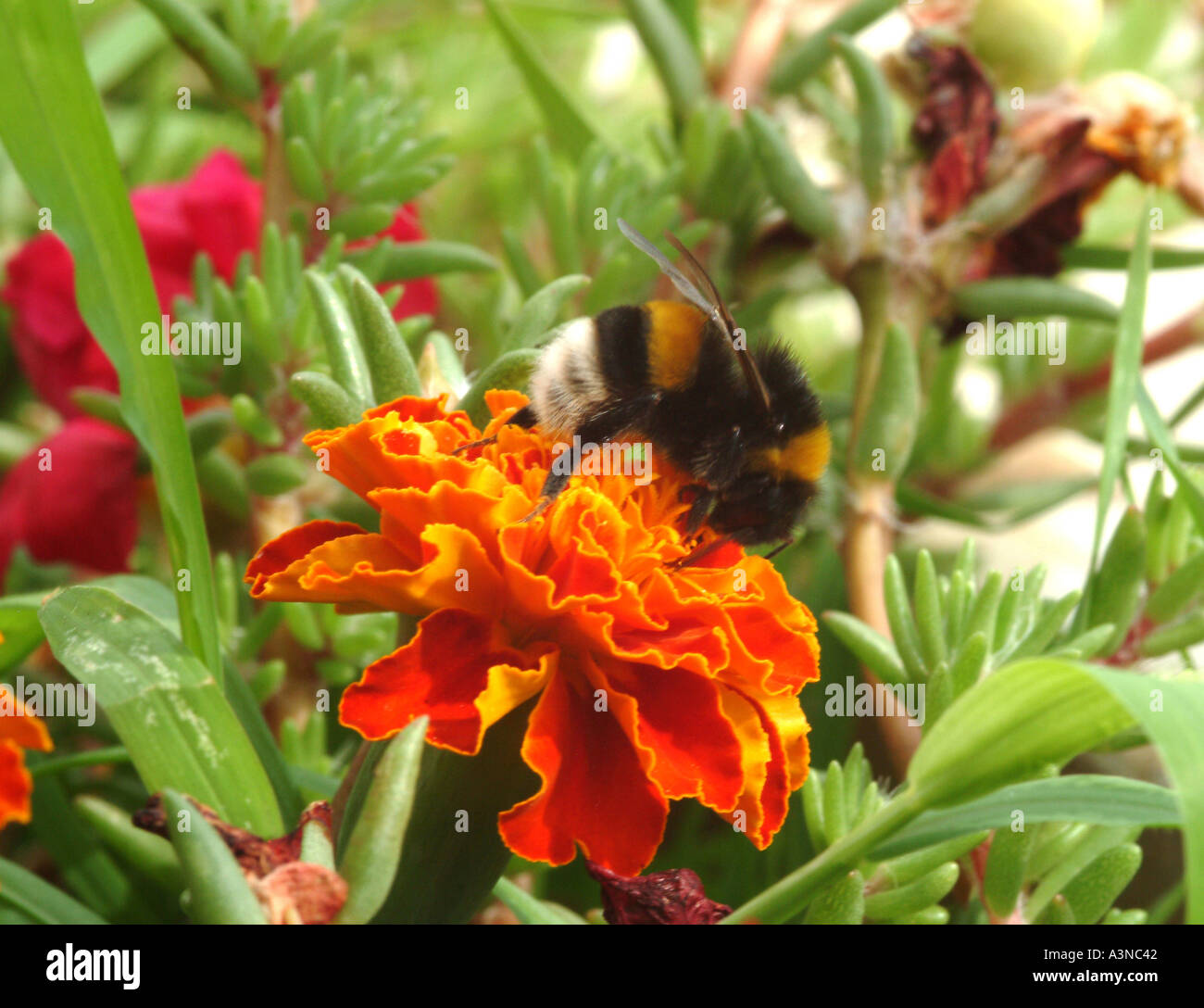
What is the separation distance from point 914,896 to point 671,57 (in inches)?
25.1

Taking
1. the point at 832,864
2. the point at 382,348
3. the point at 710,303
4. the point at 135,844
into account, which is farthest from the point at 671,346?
the point at 135,844

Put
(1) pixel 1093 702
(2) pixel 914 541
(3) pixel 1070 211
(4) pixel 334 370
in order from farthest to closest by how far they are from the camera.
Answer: (2) pixel 914 541 → (3) pixel 1070 211 → (4) pixel 334 370 → (1) pixel 1093 702

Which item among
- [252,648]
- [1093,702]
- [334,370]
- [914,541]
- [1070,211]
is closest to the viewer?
[1093,702]

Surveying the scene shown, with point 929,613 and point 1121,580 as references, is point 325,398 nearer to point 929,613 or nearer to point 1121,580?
point 929,613

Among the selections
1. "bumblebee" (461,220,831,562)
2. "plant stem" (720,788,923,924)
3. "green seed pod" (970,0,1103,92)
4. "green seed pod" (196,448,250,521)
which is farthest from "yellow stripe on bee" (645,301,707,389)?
"green seed pod" (970,0,1103,92)

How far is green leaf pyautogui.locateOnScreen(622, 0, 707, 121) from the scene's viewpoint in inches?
34.5

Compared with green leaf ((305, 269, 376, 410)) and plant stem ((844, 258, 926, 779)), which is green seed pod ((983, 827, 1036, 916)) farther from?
green leaf ((305, 269, 376, 410))

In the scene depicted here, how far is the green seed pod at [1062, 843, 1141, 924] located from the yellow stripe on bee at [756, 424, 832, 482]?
0.70ft

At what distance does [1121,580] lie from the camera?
65cm

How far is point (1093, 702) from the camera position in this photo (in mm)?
377

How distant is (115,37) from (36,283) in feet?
1.00
